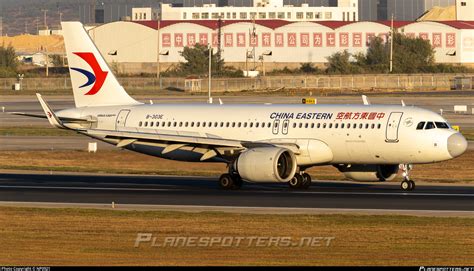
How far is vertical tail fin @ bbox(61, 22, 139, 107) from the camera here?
185 feet

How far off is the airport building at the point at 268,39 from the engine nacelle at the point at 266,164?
4405 inches

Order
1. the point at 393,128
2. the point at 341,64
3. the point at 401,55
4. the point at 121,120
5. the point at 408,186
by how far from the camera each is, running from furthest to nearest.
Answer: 1. the point at 401,55
2. the point at 341,64
3. the point at 121,120
4. the point at 408,186
5. the point at 393,128

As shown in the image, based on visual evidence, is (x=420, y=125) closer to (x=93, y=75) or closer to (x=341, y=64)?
(x=93, y=75)

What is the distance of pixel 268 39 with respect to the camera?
162 meters

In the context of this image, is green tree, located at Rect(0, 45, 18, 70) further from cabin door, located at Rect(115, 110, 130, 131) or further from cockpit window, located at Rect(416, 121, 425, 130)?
cockpit window, located at Rect(416, 121, 425, 130)

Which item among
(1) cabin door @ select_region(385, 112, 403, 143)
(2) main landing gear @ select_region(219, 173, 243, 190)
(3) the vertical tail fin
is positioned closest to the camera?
(1) cabin door @ select_region(385, 112, 403, 143)

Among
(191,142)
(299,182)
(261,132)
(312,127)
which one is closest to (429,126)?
(312,127)

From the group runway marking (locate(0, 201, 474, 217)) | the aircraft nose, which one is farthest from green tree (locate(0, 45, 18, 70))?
the aircraft nose

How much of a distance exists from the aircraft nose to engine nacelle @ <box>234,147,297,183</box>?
6.71 meters

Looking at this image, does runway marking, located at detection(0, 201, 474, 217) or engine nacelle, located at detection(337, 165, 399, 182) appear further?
engine nacelle, located at detection(337, 165, 399, 182)

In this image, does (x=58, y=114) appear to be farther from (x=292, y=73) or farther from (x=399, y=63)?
(x=399, y=63)

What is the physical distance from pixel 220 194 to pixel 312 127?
5622 mm

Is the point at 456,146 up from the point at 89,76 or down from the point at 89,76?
down

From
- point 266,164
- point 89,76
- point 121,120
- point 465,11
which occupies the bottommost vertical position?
point 266,164
